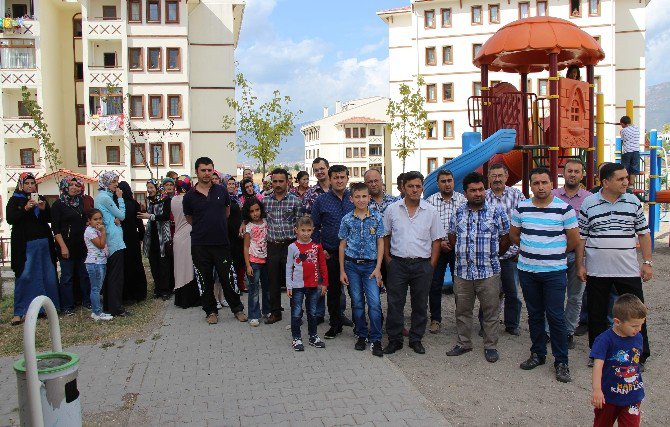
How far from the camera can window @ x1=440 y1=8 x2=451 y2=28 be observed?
47.2m

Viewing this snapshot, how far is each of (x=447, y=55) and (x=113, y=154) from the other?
2660cm

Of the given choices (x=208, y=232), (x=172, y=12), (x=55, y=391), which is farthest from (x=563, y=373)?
(x=172, y=12)

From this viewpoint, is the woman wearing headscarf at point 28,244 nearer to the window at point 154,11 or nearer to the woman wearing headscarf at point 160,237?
the woman wearing headscarf at point 160,237

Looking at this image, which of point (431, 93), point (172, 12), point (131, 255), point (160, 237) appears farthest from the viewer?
point (431, 93)

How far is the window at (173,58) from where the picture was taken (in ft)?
127

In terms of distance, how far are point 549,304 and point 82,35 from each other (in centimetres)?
4041

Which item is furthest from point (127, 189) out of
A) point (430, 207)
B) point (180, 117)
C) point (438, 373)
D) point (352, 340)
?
point (180, 117)

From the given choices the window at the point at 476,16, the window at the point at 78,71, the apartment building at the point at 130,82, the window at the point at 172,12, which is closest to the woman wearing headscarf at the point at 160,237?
the apartment building at the point at 130,82

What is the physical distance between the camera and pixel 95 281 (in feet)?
28.5

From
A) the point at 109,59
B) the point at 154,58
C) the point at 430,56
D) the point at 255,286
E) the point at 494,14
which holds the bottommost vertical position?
the point at 255,286

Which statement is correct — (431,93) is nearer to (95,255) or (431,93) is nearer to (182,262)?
(182,262)

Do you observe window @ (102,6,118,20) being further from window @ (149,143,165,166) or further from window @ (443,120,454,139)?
window @ (443,120,454,139)

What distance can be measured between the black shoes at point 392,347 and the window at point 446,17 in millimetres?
44459

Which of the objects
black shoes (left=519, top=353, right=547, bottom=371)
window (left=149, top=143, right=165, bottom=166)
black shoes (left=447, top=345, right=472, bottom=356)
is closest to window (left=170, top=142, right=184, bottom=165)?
window (left=149, top=143, right=165, bottom=166)
